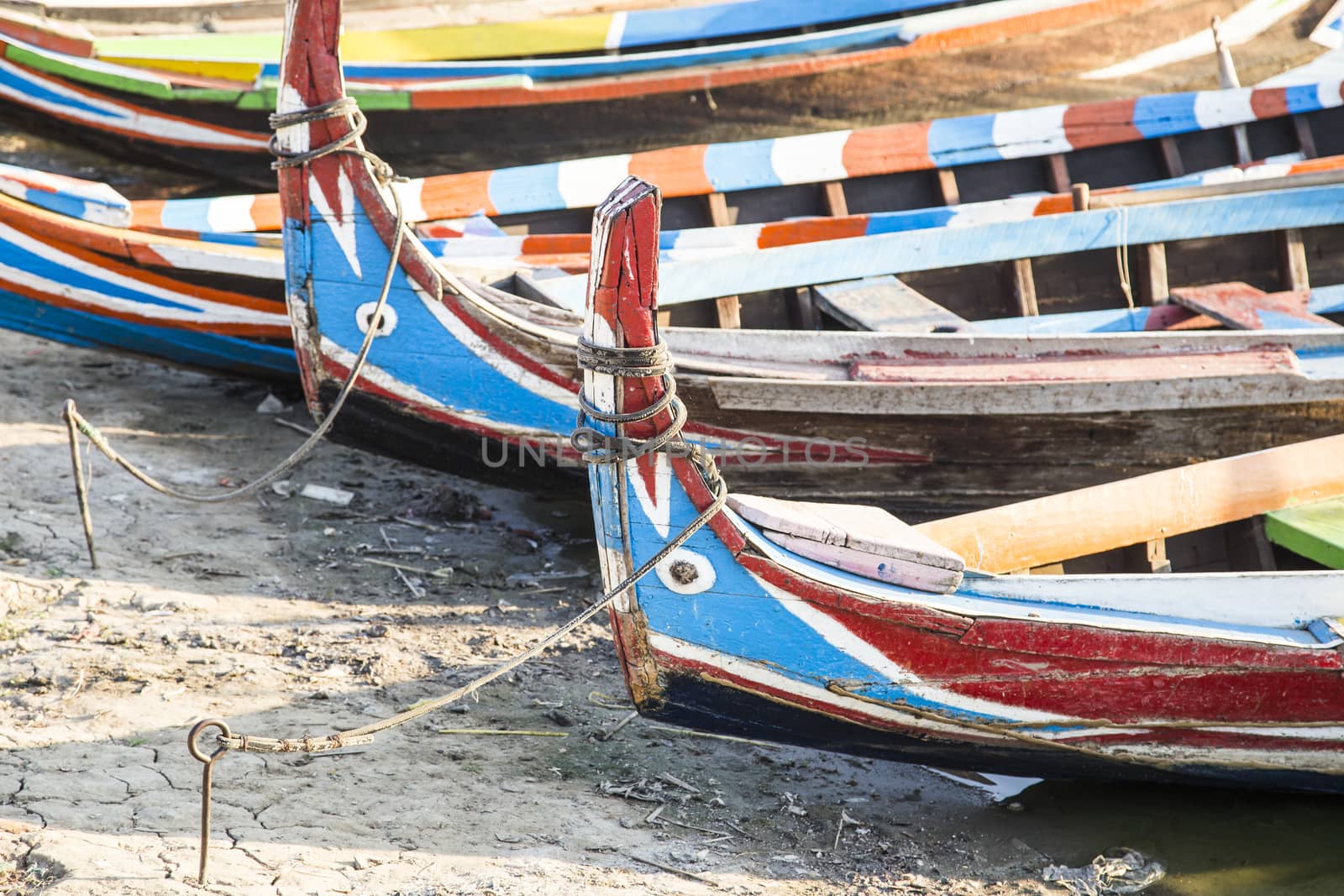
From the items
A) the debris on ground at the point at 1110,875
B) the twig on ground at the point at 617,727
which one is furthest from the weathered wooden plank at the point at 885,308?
the debris on ground at the point at 1110,875

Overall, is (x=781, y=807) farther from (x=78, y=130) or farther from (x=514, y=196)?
(x=78, y=130)

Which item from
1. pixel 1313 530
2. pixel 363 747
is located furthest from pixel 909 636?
pixel 363 747

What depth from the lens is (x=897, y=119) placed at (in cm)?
827

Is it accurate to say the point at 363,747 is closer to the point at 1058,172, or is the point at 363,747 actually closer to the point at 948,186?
the point at 948,186

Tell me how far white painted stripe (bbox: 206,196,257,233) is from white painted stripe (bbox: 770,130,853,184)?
2.47 meters

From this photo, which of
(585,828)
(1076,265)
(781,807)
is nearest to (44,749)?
(585,828)

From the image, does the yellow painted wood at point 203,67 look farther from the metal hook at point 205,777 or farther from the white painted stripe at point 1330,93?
the white painted stripe at point 1330,93

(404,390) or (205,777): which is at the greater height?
(404,390)

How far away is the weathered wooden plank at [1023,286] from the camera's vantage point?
224 inches

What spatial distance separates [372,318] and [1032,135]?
3.69m

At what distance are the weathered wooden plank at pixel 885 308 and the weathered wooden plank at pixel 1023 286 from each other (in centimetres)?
40

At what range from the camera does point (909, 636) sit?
3516 millimetres

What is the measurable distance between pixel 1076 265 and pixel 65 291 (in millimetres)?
4409

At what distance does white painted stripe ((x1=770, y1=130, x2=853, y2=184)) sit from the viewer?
21.4 feet
